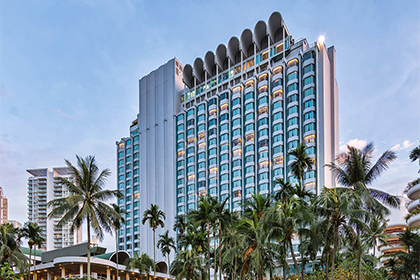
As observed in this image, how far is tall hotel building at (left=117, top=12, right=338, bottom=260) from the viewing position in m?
84.7

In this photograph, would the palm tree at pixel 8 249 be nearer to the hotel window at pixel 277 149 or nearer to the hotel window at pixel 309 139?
the hotel window at pixel 277 149

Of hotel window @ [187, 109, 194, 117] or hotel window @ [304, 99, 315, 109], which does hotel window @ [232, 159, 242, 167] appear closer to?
hotel window @ [304, 99, 315, 109]

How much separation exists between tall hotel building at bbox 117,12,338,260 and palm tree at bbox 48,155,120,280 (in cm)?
5390

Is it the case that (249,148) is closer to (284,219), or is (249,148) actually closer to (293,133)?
(293,133)

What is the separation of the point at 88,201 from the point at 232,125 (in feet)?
224

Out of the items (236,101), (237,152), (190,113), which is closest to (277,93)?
(236,101)

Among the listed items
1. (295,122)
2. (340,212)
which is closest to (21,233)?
(340,212)

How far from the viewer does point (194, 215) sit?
37062mm

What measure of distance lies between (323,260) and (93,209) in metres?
25.0

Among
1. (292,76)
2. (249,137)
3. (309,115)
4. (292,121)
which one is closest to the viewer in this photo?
(309,115)

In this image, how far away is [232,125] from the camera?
9888cm

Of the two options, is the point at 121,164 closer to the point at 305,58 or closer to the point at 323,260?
the point at 305,58

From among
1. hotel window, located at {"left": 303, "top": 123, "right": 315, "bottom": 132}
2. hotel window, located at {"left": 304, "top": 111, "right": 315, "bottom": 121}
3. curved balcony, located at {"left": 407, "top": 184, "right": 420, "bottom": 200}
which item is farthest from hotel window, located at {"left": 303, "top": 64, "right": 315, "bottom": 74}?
curved balcony, located at {"left": 407, "top": 184, "right": 420, "bottom": 200}

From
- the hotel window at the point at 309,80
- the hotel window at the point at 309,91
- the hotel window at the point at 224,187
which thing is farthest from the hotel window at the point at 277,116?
the hotel window at the point at 224,187
